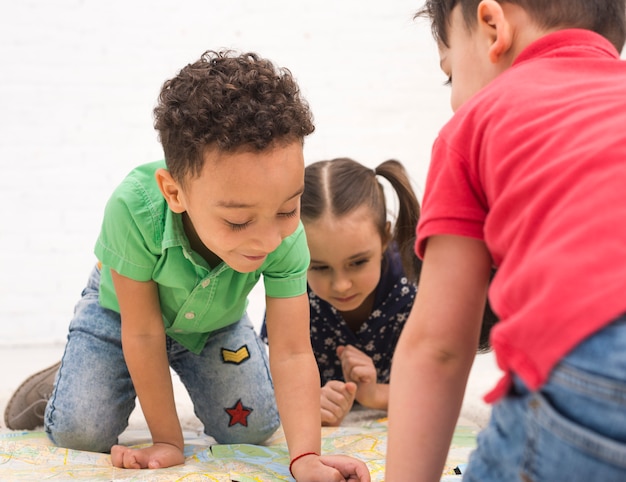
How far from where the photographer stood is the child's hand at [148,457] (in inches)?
39.4

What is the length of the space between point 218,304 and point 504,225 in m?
0.63

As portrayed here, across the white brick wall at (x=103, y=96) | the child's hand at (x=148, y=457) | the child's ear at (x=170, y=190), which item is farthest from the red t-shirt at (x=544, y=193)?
the white brick wall at (x=103, y=96)

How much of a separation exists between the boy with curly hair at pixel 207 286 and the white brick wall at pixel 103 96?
1101 millimetres

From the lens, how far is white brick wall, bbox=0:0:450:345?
238 centimetres

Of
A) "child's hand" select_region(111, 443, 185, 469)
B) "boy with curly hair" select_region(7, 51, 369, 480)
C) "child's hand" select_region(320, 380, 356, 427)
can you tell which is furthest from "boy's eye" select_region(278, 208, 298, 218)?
"child's hand" select_region(320, 380, 356, 427)

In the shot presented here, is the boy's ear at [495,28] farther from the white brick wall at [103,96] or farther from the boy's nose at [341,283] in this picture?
the white brick wall at [103,96]

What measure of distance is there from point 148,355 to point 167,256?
13cm

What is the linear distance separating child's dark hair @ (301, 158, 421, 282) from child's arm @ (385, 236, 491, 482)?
667 mm

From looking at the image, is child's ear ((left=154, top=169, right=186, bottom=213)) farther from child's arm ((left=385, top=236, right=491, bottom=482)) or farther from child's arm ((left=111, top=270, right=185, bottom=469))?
child's arm ((left=385, top=236, right=491, bottom=482))

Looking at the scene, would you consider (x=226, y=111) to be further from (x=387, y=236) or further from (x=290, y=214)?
(x=387, y=236)

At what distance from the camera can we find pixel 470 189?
613 millimetres

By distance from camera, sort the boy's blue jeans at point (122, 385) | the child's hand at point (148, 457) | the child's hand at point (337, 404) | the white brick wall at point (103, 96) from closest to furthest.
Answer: the child's hand at point (148, 457), the boy's blue jeans at point (122, 385), the child's hand at point (337, 404), the white brick wall at point (103, 96)

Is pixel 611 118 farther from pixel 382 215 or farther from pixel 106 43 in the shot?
pixel 106 43

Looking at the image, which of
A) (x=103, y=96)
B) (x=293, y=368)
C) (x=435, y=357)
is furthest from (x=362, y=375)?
(x=103, y=96)
